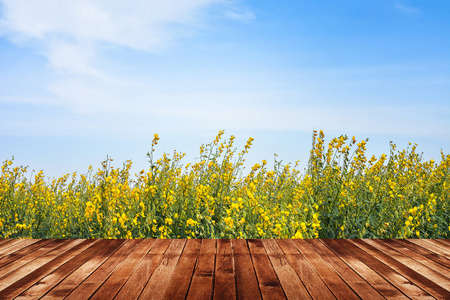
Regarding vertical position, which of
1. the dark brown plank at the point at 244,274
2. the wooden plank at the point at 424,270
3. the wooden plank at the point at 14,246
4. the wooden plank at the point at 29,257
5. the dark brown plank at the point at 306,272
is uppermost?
the wooden plank at the point at 424,270

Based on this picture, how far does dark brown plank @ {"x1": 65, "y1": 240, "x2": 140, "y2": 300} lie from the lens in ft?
7.09

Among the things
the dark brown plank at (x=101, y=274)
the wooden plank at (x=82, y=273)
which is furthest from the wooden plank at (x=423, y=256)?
the wooden plank at (x=82, y=273)

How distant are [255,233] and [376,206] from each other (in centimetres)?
139

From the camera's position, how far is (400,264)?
110 inches

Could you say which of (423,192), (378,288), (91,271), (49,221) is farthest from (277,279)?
(49,221)

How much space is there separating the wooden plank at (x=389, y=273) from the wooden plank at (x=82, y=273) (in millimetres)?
1836

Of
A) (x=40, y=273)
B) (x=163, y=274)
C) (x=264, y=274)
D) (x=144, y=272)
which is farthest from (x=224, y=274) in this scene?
(x=40, y=273)

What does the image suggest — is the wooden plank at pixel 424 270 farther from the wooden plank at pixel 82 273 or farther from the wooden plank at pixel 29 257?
the wooden plank at pixel 29 257

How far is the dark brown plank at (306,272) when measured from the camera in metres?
2.16

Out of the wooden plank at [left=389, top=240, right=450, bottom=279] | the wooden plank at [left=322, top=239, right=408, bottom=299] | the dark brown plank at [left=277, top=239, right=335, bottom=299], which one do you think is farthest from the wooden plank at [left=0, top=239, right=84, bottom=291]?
the wooden plank at [left=389, top=240, right=450, bottom=279]

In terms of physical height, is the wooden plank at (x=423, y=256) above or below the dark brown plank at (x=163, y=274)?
above

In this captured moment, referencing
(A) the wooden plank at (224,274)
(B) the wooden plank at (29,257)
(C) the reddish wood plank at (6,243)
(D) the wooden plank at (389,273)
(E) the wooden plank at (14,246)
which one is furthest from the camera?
(C) the reddish wood plank at (6,243)

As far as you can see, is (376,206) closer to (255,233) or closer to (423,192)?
(423,192)

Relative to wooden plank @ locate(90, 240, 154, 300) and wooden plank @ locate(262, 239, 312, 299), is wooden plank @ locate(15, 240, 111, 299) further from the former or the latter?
wooden plank @ locate(262, 239, 312, 299)
